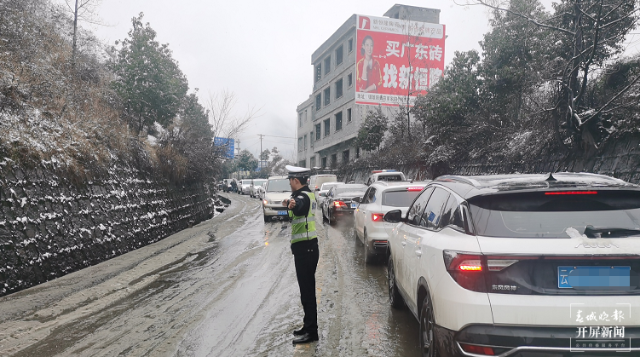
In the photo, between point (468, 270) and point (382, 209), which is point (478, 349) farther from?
point (382, 209)

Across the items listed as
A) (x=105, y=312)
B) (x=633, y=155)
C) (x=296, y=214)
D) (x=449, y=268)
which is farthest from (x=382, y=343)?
(x=633, y=155)

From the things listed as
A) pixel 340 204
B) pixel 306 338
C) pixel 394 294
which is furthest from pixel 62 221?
pixel 340 204

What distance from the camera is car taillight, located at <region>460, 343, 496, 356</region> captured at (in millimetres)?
2871

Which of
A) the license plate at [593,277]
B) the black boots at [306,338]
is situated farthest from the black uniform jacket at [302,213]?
the license plate at [593,277]

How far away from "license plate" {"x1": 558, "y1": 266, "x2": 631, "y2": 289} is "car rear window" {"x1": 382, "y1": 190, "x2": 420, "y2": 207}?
6.08 m

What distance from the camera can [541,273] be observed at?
113 inches

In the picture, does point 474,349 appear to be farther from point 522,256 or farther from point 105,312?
point 105,312

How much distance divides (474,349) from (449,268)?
0.54 meters

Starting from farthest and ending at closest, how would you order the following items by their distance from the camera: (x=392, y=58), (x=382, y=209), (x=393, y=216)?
(x=392, y=58), (x=382, y=209), (x=393, y=216)

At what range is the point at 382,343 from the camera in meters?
4.68

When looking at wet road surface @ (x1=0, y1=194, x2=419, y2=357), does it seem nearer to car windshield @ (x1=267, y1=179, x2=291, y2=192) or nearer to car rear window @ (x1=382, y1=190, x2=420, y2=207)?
car rear window @ (x1=382, y1=190, x2=420, y2=207)

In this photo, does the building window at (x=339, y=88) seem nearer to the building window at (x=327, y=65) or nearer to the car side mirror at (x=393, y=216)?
the building window at (x=327, y=65)

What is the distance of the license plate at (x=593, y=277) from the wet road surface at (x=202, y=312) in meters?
2.01

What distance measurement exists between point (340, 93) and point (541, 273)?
139ft
